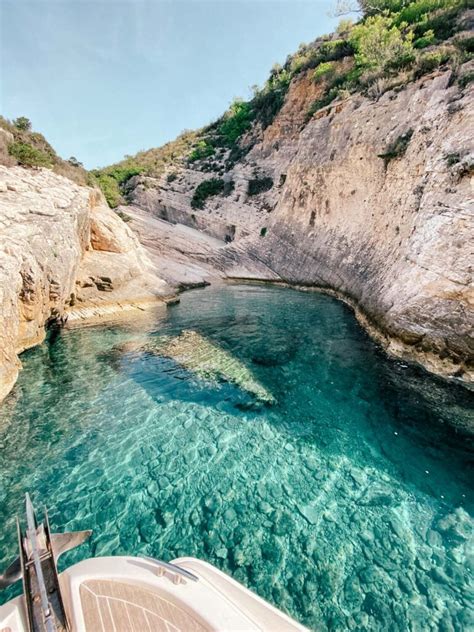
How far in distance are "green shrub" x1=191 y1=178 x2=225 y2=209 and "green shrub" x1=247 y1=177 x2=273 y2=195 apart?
3.49 m

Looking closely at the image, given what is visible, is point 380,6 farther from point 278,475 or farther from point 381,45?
point 278,475

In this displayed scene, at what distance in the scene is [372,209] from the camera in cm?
1778

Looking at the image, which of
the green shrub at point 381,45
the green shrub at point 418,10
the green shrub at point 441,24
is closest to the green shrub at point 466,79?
the green shrub at point 381,45

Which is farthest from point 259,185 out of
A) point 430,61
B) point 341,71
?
point 430,61

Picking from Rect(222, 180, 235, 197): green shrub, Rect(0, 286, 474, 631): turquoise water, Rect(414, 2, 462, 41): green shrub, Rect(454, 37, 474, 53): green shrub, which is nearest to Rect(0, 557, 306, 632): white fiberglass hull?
Rect(0, 286, 474, 631): turquoise water

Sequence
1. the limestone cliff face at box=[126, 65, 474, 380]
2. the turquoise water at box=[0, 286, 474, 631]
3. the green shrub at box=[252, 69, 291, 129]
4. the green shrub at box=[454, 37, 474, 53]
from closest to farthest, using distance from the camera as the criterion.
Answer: the turquoise water at box=[0, 286, 474, 631]
the limestone cliff face at box=[126, 65, 474, 380]
the green shrub at box=[454, 37, 474, 53]
the green shrub at box=[252, 69, 291, 129]

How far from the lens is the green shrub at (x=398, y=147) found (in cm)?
1530

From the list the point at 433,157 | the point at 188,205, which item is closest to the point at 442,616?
the point at 433,157

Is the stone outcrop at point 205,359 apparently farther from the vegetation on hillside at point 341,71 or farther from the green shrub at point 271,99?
the green shrub at point 271,99

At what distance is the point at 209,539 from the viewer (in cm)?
444

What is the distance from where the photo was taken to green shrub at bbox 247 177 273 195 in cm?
3173

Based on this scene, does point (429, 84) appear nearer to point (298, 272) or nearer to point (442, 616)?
point (298, 272)

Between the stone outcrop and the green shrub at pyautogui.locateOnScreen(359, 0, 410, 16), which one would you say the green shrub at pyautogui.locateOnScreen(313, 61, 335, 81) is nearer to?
the green shrub at pyautogui.locateOnScreen(359, 0, 410, 16)

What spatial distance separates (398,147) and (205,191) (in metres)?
22.6
